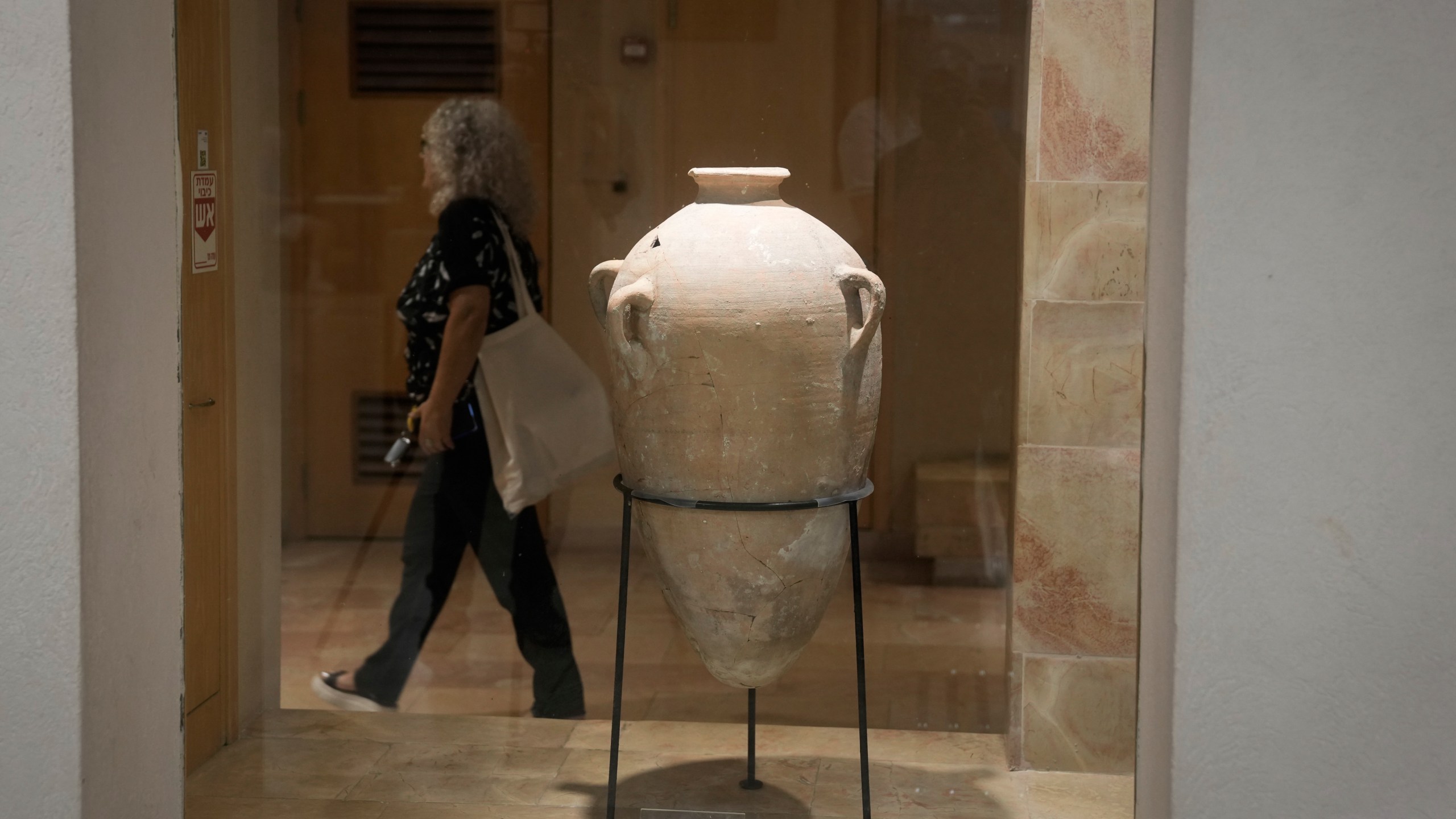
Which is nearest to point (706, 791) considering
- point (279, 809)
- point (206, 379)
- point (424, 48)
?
point (279, 809)

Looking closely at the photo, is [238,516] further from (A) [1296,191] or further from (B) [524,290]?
(A) [1296,191]

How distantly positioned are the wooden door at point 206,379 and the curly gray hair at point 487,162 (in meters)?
0.51

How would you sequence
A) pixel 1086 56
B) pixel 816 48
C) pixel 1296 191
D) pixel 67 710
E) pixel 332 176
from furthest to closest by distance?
pixel 332 176, pixel 816 48, pixel 1086 56, pixel 67 710, pixel 1296 191

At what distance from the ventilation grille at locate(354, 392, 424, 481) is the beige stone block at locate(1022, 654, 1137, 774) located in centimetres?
165

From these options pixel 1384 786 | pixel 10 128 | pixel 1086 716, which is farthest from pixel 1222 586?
pixel 10 128

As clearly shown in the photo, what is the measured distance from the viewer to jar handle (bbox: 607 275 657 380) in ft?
8.61

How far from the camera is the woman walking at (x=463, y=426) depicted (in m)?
3.45

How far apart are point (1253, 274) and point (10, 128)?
6.17 ft

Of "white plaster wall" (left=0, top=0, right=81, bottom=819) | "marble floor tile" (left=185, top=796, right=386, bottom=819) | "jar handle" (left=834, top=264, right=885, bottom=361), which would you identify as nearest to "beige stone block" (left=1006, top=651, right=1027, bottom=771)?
"jar handle" (left=834, top=264, right=885, bottom=361)

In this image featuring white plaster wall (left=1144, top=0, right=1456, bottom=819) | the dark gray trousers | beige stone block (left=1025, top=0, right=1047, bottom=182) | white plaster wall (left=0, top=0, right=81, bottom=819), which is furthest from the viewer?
the dark gray trousers

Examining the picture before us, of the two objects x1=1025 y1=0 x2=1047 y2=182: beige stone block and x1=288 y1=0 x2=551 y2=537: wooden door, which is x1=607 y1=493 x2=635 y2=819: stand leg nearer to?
x1=288 y1=0 x2=551 y2=537: wooden door

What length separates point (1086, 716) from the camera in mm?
3275

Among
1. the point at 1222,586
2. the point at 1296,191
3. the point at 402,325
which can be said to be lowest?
the point at 1222,586

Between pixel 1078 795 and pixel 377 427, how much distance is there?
1.91 metres
